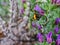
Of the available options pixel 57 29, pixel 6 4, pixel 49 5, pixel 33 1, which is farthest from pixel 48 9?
pixel 6 4

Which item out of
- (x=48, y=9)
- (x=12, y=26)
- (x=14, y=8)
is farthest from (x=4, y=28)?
(x=48, y=9)

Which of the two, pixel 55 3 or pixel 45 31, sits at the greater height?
pixel 55 3

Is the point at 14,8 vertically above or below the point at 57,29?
above

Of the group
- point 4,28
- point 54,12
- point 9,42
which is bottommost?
point 9,42

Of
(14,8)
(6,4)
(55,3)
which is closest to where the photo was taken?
(55,3)

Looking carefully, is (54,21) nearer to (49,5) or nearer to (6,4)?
(49,5)

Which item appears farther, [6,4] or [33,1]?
[6,4]

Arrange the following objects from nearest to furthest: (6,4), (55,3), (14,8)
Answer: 1. (55,3)
2. (14,8)
3. (6,4)

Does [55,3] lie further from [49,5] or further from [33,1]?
[33,1]

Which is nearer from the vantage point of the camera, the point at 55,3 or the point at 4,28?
the point at 55,3
